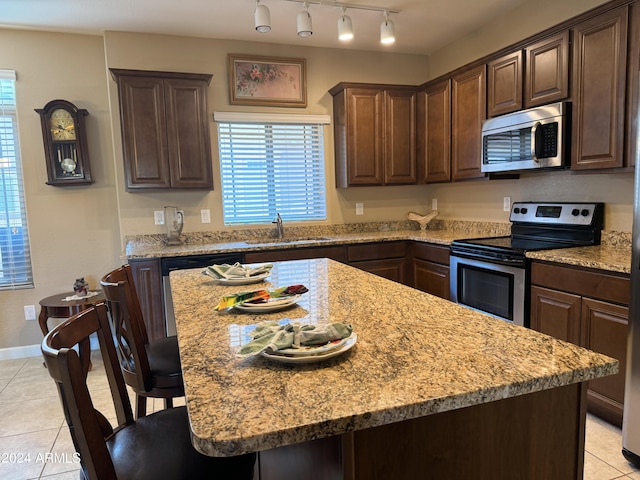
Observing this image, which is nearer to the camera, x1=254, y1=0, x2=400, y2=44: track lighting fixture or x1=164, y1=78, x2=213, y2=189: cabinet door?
x1=254, y1=0, x2=400, y2=44: track lighting fixture

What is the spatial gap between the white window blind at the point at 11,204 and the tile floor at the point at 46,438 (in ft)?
3.02

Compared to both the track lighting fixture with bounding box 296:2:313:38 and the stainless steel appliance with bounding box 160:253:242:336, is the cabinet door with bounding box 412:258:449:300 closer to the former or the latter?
the stainless steel appliance with bounding box 160:253:242:336

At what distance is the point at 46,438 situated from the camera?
7.76ft

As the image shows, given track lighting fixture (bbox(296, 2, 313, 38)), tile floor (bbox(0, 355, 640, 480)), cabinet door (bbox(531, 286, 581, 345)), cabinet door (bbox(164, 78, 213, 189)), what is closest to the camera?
tile floor (bbox(0, 355, 640, 480))

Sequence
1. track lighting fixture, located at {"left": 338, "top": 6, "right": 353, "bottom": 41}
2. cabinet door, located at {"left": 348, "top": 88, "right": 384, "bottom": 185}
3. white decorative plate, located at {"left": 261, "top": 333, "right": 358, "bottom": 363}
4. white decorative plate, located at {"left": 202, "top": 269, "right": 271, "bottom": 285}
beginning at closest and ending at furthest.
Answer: white decorative plate, located at {"left": 261, "top": 333, "right": 358, "bottom": 363}, white decorative plate, located at {"left": 202, "top": 269, "right": 271, "bottom": 285}, track lighting fixture, located at {"left": 338, "top": 6, "right": 353, "bottom": 41}, cabinet door, located at {"left": 348, "top": 88, "right": 384, "bottom": 185}

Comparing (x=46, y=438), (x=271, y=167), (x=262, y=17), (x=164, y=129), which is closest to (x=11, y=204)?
(x=164, y=129)

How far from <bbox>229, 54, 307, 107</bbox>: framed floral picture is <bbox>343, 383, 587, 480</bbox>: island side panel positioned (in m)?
3.55

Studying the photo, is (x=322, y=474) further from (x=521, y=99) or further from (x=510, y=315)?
(x=521, y=99)

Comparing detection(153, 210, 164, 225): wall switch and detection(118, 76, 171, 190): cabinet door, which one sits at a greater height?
detection(118, 76, 171, 190): cabinet door

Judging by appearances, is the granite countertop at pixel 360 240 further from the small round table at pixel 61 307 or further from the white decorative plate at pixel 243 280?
the white decorative plate at pixel 243 280

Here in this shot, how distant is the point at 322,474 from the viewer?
2.82 ft

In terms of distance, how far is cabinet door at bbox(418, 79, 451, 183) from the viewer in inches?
147

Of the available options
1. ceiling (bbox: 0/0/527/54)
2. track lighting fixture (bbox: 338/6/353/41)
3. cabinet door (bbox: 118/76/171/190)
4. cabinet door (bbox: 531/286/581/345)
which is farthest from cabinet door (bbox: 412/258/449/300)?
cabinet door (bbox: 118/76/171/190)

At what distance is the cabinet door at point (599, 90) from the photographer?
7.66 ft
